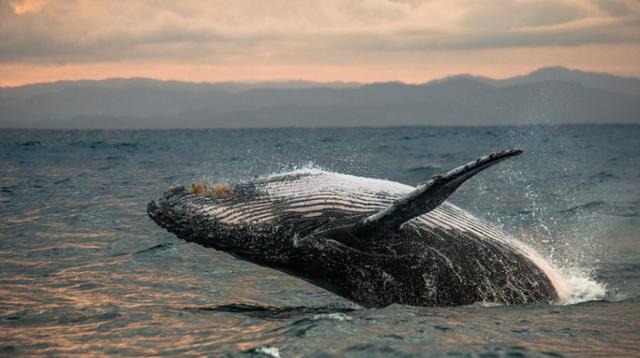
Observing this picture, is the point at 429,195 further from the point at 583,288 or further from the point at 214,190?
the point at 583,288

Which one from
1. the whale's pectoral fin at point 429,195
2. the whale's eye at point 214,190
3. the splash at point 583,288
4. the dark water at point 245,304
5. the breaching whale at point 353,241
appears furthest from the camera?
the splash at point 583,288

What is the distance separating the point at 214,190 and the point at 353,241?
59.1 inches

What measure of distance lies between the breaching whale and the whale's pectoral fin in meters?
0.09

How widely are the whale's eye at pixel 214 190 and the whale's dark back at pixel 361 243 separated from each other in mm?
11

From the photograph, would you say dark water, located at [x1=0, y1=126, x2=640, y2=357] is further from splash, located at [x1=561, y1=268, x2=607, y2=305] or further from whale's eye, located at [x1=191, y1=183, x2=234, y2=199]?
whale's eye, located at [x1=191, y1=183, x2=234, y2=199]

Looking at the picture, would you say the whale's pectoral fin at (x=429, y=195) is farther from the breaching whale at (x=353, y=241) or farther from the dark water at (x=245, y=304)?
the dark water at (x=245, y=304)

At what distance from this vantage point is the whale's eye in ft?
23.1

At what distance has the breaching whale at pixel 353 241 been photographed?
668cm

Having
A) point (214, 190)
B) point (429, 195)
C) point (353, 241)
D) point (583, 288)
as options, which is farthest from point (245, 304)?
point (583, 288)

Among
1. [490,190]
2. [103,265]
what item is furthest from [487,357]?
[490,190]

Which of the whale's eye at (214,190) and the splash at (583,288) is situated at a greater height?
the whale's eye at (214,190)

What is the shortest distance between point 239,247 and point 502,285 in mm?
2618

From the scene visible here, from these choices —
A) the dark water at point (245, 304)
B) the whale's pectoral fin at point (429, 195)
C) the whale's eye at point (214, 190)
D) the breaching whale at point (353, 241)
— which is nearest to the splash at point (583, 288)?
the dark water at point (245, 304)

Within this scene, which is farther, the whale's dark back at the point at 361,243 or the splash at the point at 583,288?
the splash at the point at 583,288
